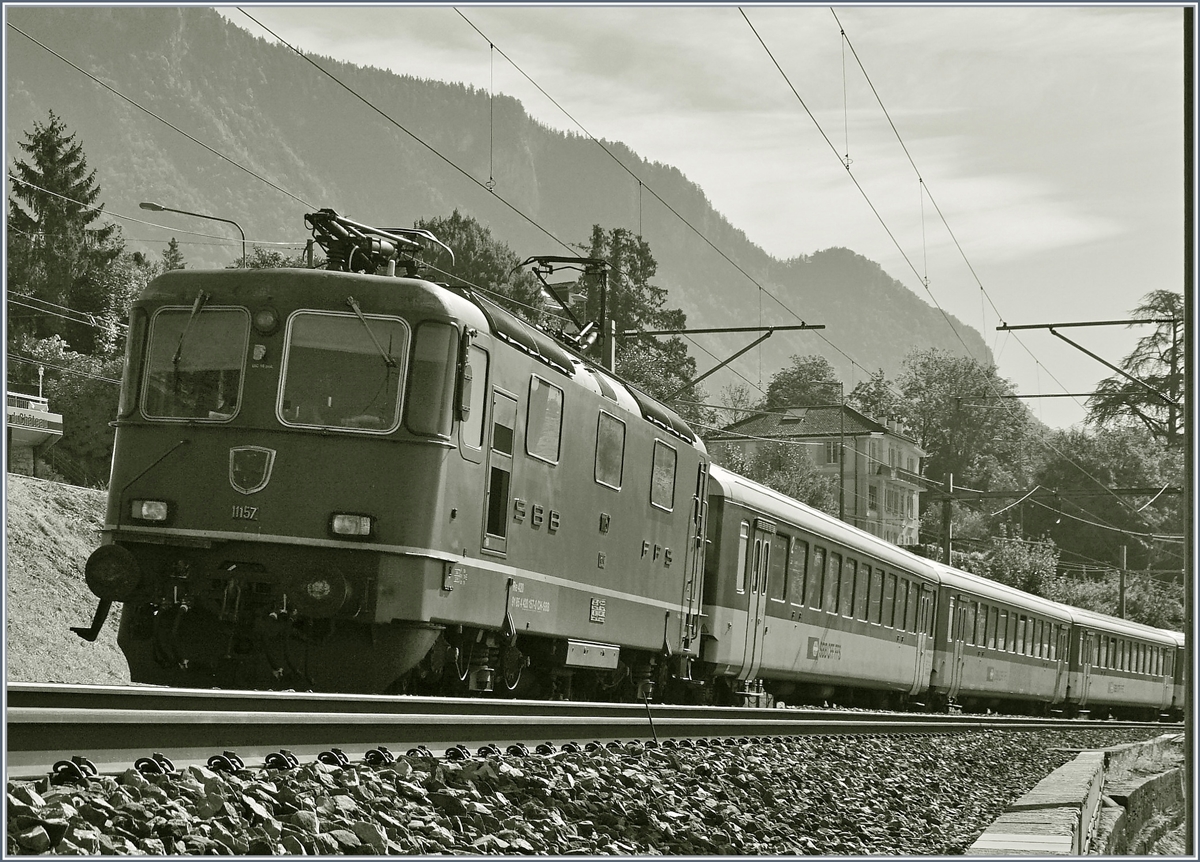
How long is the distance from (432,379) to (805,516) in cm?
1179

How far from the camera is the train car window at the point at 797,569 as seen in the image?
1967 cm

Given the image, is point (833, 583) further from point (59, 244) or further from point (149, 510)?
point (59, 244)

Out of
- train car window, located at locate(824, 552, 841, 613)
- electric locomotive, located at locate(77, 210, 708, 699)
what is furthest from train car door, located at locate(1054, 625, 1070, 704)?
electric locomotive, located at locate(77, 210, 708, 699)

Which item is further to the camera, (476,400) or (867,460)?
(867,460)

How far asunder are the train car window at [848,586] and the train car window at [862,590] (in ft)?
0.52

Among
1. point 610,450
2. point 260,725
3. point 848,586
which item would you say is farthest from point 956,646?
point 260,725

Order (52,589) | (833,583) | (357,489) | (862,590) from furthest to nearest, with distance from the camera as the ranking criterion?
(862,590) < (833,583) < (52,589) < (357,489)

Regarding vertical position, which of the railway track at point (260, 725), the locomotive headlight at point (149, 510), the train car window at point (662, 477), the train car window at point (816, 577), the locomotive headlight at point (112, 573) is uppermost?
the train car window at point (662, 477)

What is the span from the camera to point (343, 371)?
32.5 ft

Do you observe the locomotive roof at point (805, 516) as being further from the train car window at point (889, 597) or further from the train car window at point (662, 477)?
the train car window at point (662, 477)

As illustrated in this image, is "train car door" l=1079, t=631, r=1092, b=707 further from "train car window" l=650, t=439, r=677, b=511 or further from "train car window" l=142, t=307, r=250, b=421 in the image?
"train car window" l=142, t=307, r=250, b=421

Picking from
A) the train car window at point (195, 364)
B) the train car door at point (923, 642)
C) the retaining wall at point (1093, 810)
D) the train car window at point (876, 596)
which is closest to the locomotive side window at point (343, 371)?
the train car window at point (195, 364)

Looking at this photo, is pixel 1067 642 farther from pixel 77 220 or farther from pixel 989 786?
pixel 77 220

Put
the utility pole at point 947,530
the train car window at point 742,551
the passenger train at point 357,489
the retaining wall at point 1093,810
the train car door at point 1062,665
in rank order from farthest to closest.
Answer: the utility pole at point 947,530
the train car door at point 1062,665
the train car window at point 742,551
the passenger train at point 357,489
the retaining wall at point 1093,810
